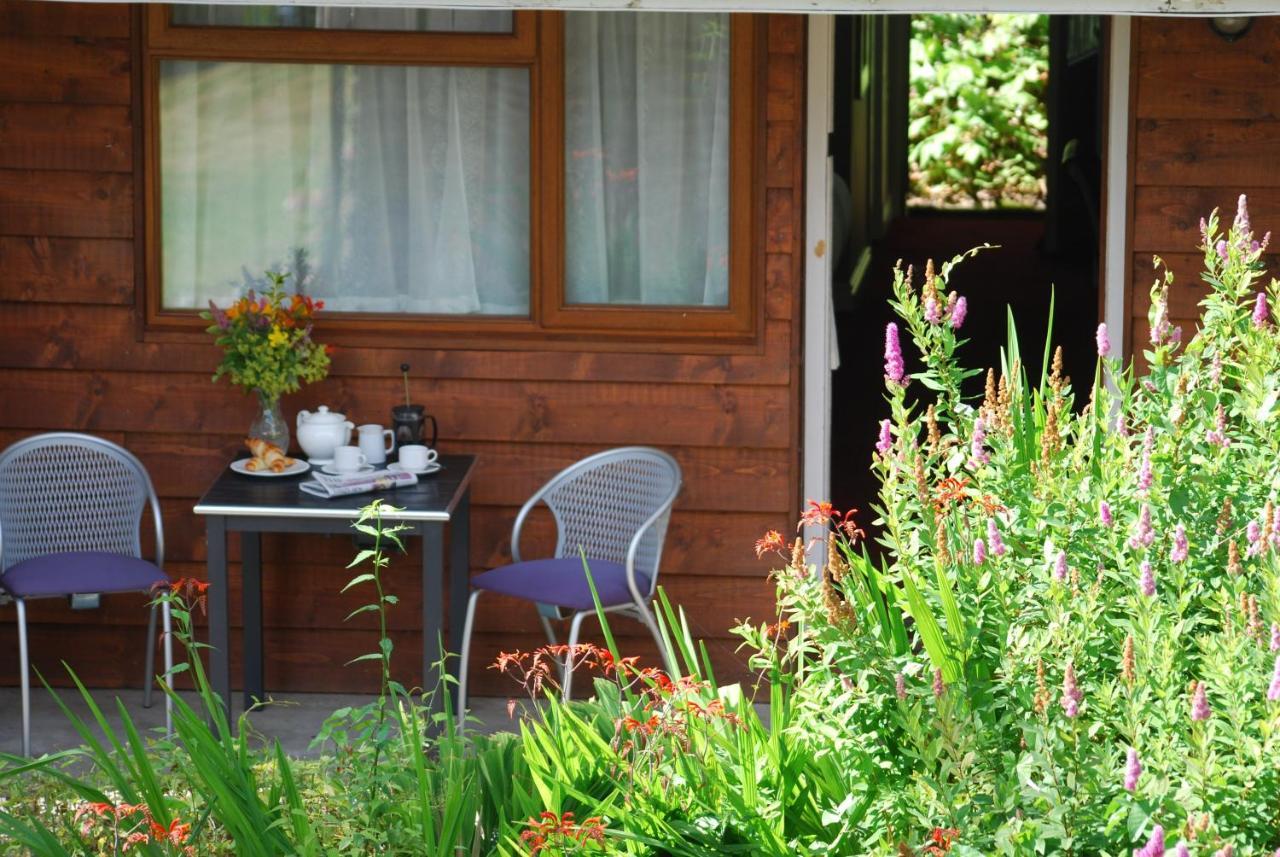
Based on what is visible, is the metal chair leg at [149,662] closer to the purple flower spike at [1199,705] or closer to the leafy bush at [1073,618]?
the leafy bush at [1073,618]

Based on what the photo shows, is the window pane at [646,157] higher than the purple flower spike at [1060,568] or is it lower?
higher

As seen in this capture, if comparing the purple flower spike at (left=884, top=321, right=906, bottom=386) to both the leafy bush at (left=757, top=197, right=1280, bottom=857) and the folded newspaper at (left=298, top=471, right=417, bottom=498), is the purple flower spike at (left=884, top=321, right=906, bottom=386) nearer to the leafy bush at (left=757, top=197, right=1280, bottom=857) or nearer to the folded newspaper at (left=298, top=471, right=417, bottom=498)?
the leafy bush at (left=757, top=197, right=1280, bottom=857)

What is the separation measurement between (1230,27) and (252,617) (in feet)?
9.99

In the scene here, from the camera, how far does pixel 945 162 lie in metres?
14.5

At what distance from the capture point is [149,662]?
210 inches

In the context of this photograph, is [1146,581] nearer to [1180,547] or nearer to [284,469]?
[1180,547]

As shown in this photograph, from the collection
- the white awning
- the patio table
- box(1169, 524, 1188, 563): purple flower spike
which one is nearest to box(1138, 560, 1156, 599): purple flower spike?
box(1169, 524, 1188, 563): purple flower spike

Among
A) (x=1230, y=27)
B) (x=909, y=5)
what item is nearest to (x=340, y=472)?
(x=909, y=5)

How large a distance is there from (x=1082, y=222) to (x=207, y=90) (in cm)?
736

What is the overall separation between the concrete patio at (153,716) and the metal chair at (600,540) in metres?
0.41

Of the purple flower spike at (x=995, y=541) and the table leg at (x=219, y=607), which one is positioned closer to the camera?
the purple flower spike at (x=995, y=541)

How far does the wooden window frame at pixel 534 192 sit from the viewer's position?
5254mm

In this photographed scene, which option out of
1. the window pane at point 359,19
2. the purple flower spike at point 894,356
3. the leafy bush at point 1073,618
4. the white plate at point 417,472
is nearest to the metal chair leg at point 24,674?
the white plate at point 417,472

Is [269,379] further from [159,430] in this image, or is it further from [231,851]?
[231,851]
